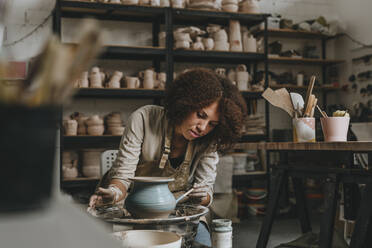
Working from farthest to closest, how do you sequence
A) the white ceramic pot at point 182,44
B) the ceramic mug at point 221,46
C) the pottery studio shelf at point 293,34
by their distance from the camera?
the pottery studio shelf at point 293,34 < the ceramic mug at point 221,46 < the white ceramic pot at point 182,44

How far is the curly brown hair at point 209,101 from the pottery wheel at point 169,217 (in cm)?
58

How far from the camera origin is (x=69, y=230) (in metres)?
0.30

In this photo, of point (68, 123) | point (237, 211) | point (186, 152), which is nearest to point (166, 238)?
point (186, 152)

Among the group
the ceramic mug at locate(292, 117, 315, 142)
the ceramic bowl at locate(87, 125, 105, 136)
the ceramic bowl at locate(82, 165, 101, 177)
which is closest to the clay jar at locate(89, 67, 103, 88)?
the ceramic bowl at locate(87, 125, 105, 136)

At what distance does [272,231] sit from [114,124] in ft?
5.79

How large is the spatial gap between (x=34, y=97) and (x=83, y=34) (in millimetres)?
61

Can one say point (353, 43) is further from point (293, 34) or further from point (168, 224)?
point (168, 224)

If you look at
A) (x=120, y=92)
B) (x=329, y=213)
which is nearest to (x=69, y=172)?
(x=120, y=92)

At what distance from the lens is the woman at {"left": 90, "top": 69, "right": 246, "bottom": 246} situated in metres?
1.83

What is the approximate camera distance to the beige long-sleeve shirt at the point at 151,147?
1.91m

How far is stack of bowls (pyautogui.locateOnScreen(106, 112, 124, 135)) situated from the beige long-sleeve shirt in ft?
6.81

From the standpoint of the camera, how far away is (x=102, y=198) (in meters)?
1.42

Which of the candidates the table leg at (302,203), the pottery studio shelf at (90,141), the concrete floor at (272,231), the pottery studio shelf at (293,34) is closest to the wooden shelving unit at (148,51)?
the pottery studio shelf at (90,141)

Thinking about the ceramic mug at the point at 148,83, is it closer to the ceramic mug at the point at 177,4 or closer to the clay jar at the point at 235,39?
the ceramic mug at the point at 177,4
